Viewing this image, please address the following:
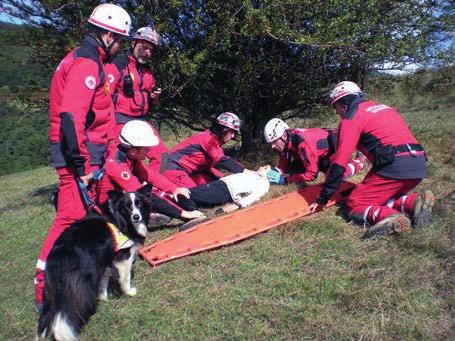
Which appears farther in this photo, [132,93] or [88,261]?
[132,93]

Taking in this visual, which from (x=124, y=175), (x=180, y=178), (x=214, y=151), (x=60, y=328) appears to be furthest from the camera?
(x=214, y=151)

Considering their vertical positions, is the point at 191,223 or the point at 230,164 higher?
the point at 230,164

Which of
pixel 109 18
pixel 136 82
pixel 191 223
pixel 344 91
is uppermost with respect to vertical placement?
pixel 109 18

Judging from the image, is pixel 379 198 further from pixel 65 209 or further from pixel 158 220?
pixel 65 209

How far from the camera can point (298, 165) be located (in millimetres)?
7797

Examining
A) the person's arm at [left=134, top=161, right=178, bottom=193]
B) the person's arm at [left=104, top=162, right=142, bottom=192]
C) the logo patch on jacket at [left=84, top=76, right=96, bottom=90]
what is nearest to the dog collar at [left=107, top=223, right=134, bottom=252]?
the person's arm at [left=104, top=162, right=142, bottom=192]

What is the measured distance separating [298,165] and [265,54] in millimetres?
2669

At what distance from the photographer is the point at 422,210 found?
495 cm

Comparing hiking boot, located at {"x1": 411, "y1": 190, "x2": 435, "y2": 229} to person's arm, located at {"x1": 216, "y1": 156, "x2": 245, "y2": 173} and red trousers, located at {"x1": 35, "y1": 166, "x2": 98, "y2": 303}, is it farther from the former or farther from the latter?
red trousers, located at {"x1": 35, "y1": 166, "x2": 98, "y2": 303}

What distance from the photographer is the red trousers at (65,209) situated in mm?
4328

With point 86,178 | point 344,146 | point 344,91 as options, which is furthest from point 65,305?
point 344,91

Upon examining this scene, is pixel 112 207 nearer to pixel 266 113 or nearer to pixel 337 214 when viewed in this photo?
pixel 337 214

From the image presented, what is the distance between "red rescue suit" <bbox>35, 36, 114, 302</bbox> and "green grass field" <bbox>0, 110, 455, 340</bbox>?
985 millimetres

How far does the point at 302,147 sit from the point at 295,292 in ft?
11.2
